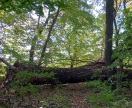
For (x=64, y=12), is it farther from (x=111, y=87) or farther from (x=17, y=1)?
(x=17, y=1)

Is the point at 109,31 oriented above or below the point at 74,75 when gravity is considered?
above

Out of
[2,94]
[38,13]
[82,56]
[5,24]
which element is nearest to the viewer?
[38,13]

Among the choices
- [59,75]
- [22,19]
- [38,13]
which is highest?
[22,19]

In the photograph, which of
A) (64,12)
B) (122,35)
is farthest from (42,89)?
(64,12)

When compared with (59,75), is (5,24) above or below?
above

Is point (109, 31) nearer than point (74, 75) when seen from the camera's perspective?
Yes

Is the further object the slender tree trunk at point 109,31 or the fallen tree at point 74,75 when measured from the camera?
the fallen tree at point 74,75

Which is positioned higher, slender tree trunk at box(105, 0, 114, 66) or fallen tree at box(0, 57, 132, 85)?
slender tree trunk at box(105, 0, 114, 66)

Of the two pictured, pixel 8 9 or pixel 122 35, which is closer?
pixel 8 9

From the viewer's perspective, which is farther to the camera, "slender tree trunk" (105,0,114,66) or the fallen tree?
the fallen tree

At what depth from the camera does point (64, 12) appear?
11445mm

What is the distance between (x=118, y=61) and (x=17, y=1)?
178 inches

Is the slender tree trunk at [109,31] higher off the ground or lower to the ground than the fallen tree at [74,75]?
higher

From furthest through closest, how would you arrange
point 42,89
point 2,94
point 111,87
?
1. point 42,89
2. point 111,87
3. point 2,94
